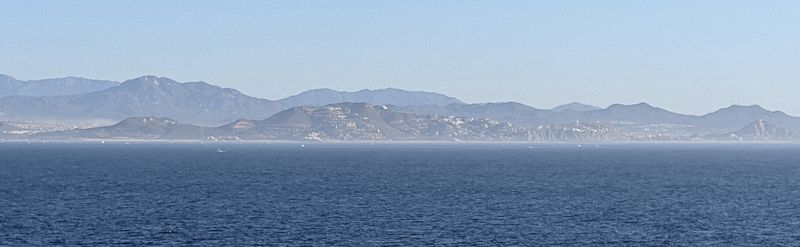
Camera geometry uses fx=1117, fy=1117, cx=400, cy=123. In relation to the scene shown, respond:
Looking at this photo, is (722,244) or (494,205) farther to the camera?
(494,205)

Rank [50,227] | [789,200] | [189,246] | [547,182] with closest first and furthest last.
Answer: [189,246] → [50,227] → [789,200] → [547,182]

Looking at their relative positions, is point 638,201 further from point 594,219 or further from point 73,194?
point 73,194

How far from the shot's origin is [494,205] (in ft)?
478

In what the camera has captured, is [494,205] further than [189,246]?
Yes

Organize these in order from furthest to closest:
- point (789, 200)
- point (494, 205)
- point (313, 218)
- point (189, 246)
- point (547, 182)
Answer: point (547, 182)
point (789, 200)
point (494, 205)
point (313, 218)
point (189, 246)

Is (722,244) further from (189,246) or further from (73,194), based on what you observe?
(73,194)

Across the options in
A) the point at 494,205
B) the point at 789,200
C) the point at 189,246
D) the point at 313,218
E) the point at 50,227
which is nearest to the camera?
the point at 189,246

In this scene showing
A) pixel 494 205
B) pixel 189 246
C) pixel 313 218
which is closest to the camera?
pixel 189 246

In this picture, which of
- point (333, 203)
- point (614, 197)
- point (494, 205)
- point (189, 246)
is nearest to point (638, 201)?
point (614, 197)

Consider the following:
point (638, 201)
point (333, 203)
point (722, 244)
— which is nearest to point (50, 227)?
point (333, 203)

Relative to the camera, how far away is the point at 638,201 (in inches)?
6058

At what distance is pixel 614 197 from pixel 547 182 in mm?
36580

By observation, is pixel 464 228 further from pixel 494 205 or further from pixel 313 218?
pixel 494 205

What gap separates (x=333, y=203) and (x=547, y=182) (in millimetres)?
61757
